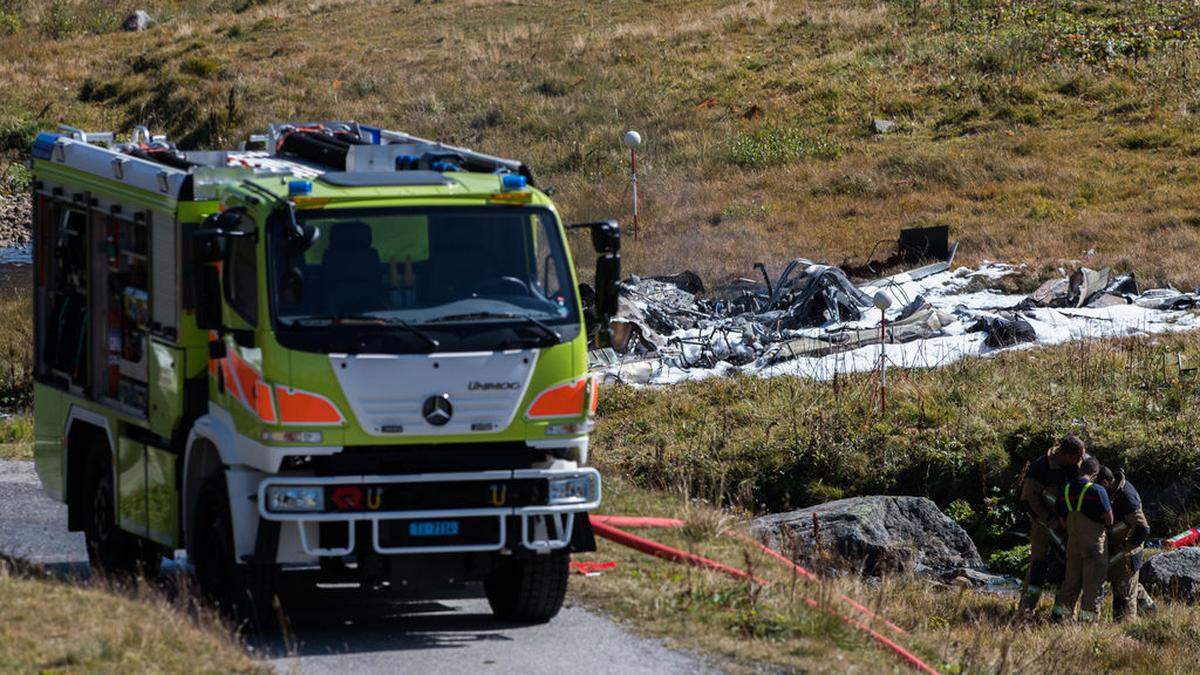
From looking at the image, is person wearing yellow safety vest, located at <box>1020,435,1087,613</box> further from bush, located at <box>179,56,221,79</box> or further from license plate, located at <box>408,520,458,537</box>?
bush, located at <box>179,56,221,79</box>

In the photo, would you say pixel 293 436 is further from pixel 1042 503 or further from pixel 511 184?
pixel 1042 503

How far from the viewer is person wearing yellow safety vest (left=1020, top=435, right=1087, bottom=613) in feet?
44.1

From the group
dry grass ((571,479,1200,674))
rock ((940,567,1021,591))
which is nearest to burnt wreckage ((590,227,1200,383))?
rock ((940,567,1021,591))

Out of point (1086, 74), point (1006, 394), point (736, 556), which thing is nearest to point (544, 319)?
point (736, 556)

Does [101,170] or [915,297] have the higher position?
[101,170]

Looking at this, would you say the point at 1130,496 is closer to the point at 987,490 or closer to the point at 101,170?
the point at 987,490

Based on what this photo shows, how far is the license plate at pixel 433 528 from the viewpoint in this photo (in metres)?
8.59

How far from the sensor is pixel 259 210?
870cm

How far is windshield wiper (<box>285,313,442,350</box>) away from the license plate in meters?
0.92

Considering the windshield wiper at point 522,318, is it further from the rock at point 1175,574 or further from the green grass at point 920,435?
the rock at point 1175,574

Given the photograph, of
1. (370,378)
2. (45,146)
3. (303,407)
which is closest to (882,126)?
(45,146)

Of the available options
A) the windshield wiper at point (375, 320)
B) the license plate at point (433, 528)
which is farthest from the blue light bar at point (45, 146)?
the license plate at point (433, 528)

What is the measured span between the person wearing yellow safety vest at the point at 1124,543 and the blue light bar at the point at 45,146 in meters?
8.53

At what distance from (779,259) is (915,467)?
9.97 metres
